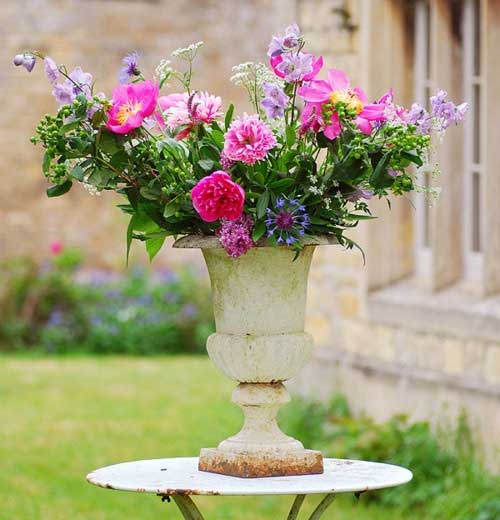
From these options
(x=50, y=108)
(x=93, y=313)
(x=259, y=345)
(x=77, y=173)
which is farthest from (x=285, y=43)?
(x=50, y=108)

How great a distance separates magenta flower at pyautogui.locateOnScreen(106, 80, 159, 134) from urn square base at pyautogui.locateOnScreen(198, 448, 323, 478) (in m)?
0.89

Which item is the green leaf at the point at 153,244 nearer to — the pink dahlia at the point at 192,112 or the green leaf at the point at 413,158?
the pink dahlia at the point at 192,112

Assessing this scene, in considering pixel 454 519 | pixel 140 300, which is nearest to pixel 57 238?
pixel 140 300

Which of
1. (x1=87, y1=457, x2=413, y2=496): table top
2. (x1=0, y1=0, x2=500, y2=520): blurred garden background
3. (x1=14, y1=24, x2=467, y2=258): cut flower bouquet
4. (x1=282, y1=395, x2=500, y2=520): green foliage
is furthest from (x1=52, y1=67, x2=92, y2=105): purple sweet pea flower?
(x1=282, y1=395, x2=500, y2=520): green foliage

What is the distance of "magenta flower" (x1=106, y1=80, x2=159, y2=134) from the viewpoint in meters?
3.54

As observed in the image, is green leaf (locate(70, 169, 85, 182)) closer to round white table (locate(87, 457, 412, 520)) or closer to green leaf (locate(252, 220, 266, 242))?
green leaf (locate(252, 220, 266, 242))

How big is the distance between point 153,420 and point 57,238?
5.11m

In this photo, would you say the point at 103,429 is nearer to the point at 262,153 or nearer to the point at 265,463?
the point at 265,463

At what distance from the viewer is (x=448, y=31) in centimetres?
763

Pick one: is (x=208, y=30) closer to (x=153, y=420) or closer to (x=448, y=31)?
(x=153, y=420)

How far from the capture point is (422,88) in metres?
8.09

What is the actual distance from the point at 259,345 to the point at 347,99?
674 mm

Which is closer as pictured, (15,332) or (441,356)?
(441,356)

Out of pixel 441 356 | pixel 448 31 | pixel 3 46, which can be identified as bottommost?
pixel 441 356
